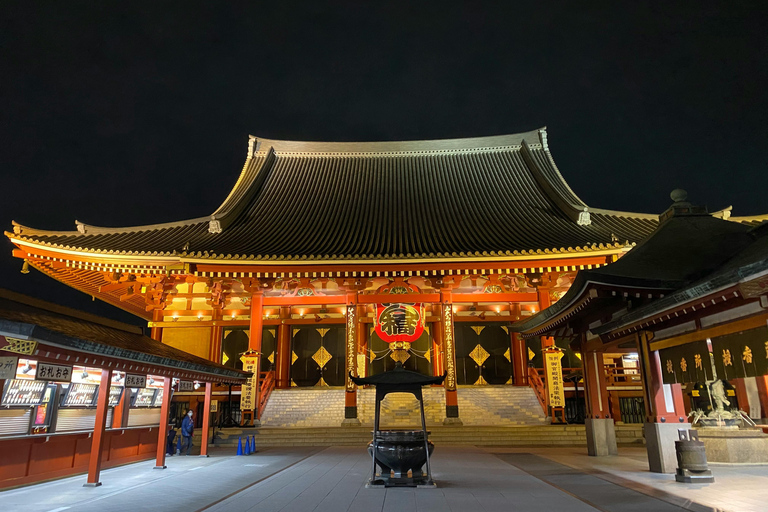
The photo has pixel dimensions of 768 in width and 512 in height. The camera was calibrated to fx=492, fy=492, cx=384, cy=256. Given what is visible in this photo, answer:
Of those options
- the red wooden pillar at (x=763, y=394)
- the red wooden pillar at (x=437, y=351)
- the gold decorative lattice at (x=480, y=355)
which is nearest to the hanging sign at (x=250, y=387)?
Result: the red wooden pillar at (x=437, y=351)

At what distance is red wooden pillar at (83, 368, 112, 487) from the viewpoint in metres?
7.95

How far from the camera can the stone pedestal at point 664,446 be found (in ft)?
28.1

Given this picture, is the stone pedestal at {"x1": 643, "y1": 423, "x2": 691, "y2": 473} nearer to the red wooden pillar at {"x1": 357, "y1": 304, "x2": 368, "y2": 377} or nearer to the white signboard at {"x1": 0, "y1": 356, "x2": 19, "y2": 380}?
the red wooden pillar at {"x1": 357, "y1": 304, "x2": 368, "y2": 377}

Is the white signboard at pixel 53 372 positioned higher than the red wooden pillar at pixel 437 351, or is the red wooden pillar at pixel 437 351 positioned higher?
the red wooden pillar at pixel 437 351

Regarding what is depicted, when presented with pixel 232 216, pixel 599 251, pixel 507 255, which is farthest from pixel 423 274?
pixel 232 216

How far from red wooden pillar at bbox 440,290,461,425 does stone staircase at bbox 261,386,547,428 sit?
67 cm

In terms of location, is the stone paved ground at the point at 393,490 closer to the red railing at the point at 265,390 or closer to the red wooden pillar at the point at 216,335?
the red railing at the point at 265,390

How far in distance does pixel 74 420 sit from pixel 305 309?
441 inches

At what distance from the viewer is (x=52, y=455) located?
8.30 meters

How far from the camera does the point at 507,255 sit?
15305mm

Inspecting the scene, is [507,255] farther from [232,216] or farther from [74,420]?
[74,420]

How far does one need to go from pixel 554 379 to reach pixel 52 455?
12761 millimetres

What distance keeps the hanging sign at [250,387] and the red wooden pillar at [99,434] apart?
23.0 feet

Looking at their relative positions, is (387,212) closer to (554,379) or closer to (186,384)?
(554,379)
